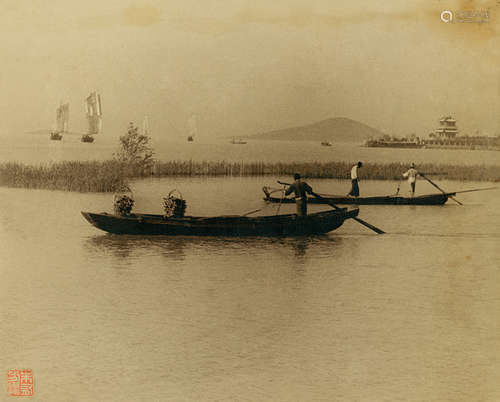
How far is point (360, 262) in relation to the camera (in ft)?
24.1

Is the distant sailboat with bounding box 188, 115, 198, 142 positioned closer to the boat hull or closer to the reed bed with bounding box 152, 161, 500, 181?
the reed bed with bounding box 152, 161, 500, 181

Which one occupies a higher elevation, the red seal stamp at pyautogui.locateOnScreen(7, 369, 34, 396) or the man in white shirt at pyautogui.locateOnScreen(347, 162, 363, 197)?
the man in white shirt at pyautogui.locateOnScreen(347, 162, 363, 197)

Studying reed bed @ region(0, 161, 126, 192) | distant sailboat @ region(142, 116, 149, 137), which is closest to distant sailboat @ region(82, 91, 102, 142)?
distant sailboat @ region(142, 116, 149, 137)

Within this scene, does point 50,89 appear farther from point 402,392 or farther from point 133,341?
point 402,392

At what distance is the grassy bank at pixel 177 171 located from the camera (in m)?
7.54

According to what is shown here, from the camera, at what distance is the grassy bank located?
7.54 meters

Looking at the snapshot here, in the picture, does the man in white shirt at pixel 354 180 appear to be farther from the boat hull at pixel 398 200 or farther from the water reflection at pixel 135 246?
the water reflection at pixel 135 246

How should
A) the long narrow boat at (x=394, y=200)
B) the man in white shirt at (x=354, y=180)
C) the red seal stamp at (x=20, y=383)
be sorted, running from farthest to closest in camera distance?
the long narrow boat at (x=394, y=200) < the man in white shirt at (x=354, y=180) < the red seal stamp at (x=20, y=383)

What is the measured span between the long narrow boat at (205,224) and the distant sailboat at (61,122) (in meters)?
1.00

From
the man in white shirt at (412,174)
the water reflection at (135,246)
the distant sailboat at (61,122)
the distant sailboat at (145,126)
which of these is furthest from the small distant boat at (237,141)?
the man in white shirt at (412,174)

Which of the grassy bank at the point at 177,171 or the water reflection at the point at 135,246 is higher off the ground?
the grassy bank at the point at 177,171

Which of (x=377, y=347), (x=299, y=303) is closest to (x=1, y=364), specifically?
(x=299, y=303)

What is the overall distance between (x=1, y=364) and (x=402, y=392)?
3517 mm

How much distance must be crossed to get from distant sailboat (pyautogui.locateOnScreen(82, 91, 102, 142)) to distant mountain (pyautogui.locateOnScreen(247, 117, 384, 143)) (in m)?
1.78
